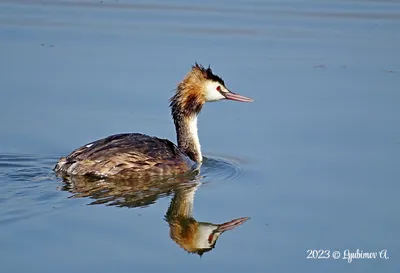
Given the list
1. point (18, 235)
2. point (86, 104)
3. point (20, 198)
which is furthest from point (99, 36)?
point (18, 235)

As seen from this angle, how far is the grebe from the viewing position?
10102mm

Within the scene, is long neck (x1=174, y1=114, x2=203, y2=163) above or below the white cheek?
below

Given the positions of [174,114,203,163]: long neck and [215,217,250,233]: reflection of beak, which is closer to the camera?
[215,217,250,233]: reflection of beak

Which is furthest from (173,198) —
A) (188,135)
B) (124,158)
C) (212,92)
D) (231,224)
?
(212,92)

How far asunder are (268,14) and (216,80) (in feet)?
22.4

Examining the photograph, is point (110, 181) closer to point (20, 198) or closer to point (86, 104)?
point (20, 198)

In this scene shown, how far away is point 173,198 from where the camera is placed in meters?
9.82

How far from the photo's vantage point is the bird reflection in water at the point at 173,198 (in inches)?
348

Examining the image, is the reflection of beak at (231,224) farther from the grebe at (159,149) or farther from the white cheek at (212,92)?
the white cheek at (212,92)

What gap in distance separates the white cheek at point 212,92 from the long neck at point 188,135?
0.84 ft

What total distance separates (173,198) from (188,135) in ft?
5.14

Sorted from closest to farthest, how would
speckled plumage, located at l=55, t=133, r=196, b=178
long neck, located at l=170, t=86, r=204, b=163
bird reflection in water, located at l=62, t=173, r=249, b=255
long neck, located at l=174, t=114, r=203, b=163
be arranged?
bird reflection in water, located at l=62, t=173, r=249, b=255
speckled plumage, located at l=55, t=133, r=196, b=178
long neck, located at l=174, t=114, r=203, b=163
long neck, located at l=170, t=86, r=204, b=163

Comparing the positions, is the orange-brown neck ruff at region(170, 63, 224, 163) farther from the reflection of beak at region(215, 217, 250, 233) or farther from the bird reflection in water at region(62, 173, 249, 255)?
the reflection of beak at region(215, 217, 250, 233)

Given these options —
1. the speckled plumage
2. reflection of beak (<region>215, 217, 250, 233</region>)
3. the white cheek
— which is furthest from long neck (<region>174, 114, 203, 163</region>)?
reflection of beak (<region>215, 217, 250, 233</region>)
